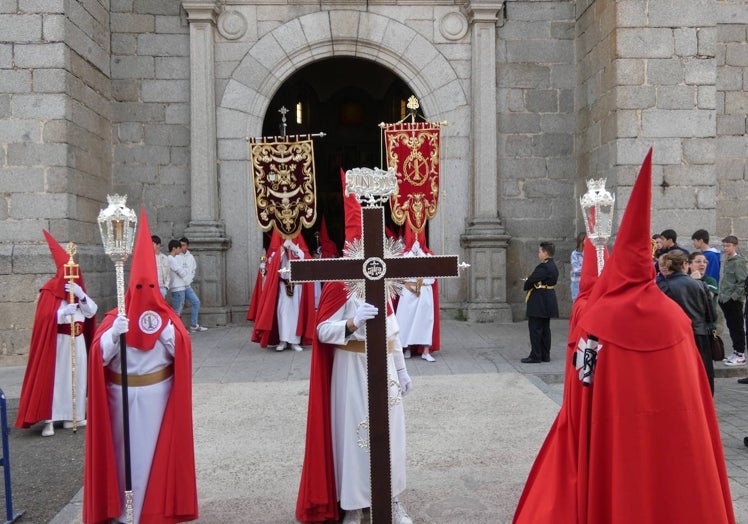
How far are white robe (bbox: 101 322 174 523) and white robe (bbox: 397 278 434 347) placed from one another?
16.6 feet

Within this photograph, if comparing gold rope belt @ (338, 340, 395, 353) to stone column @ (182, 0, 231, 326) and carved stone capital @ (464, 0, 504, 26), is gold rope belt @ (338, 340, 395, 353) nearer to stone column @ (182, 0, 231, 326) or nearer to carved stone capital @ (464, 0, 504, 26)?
stone column @ (182, 0, 231, 326)

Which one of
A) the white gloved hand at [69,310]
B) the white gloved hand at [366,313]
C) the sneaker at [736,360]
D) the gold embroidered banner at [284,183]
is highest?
the gold embroidered banner at [284,183]

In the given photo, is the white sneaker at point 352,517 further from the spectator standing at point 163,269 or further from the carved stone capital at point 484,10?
the carved stone capital at point 484,10

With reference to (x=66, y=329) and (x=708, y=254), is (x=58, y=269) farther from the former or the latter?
(x=708, y=254)

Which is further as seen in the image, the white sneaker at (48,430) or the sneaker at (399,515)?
the white sneaker at (48,430)

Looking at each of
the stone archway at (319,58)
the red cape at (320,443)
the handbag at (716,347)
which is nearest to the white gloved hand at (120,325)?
the red cape at (320,443)

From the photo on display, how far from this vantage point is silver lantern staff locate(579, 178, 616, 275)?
3.01 m

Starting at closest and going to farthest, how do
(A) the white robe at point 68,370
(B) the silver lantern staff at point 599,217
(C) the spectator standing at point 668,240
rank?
(B) the silver lantern staff at point 599,217, (A) the white robe at point 68,370, (C) the spectator standing at point 668,240

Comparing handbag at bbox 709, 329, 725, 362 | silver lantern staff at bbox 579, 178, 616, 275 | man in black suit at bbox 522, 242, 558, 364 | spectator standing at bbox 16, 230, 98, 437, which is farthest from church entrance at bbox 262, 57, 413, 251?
silver lantern staff at bbox 579, 178, 616, 275

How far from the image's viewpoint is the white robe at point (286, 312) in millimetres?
9383

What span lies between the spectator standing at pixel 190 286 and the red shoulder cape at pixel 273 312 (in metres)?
1.61

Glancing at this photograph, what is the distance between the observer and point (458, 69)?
38.4 ft

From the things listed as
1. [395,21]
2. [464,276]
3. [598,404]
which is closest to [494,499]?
[598,404]

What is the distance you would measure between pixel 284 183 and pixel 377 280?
5757 mm
